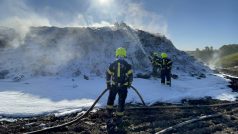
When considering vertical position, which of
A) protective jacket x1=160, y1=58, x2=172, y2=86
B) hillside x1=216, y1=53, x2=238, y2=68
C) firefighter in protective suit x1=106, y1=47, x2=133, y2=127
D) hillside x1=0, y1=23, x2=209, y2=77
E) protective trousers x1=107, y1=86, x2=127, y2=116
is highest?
hillside x1=216, y1=53, x2=238, y2=68

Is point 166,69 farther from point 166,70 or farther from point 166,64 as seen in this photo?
point 166,64

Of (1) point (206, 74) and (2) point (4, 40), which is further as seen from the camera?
(1) point (206, 74)

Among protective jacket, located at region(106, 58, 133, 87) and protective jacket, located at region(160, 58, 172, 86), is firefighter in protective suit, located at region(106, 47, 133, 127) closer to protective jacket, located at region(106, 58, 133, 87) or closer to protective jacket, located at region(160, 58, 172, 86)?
protective jacket, located at region(106, 58, 133, 87)

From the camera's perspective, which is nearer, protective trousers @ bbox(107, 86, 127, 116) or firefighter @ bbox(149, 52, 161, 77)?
protective trousers @ bbox(107, 86, 127, 116)

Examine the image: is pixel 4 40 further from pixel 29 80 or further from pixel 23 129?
pixel 23 129

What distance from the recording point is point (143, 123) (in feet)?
37.8

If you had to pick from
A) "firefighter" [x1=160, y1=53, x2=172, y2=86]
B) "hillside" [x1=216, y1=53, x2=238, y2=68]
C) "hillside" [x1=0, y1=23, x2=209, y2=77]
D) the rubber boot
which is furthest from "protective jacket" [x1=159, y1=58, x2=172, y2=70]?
"hillside" [x1=216, y1=53, x2=238, y2=68]

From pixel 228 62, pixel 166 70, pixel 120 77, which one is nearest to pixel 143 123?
pixel 120 77

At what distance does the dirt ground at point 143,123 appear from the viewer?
10516mm

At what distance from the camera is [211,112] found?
44.5 ft

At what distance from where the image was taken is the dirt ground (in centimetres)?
1052

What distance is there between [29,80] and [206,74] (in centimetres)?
1391

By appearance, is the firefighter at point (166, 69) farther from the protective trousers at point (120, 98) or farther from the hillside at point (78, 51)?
the protective trousers at point (120, 98)

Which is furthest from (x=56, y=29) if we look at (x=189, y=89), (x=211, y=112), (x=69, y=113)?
(x=211, y=112)
